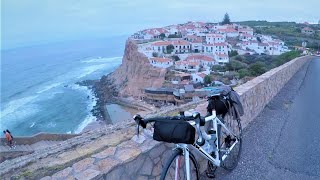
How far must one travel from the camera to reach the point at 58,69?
2805 inches

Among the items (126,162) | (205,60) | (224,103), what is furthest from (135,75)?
(126,162)

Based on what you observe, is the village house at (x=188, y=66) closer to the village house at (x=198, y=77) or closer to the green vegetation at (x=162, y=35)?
the village house at (x=198, y=77)

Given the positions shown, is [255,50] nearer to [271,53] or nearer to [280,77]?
[271,53]

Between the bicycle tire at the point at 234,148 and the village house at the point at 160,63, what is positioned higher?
the bicycle tire at the point at 234,148

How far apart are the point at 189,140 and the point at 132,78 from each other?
146ft

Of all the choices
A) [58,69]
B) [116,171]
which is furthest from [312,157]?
[58,69]

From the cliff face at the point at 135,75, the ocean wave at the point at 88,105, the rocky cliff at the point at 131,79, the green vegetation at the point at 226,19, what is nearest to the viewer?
the ocean wave at the point at 88,105

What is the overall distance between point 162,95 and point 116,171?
108 ft

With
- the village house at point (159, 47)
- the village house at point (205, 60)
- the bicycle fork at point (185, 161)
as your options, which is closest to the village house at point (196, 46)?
the village house at point (159, 47)

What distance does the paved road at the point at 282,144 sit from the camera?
3.76 metres

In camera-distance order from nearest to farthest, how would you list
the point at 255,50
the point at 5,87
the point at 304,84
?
1. the point at 304,84
2. the point at 5,87
3. the point at 255,50

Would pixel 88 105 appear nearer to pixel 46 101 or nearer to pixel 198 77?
pixel 46 101

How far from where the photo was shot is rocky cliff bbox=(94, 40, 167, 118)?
41344mm

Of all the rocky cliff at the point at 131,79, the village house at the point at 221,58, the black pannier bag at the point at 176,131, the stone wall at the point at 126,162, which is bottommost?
the rocky cliff at the point at 131,79
